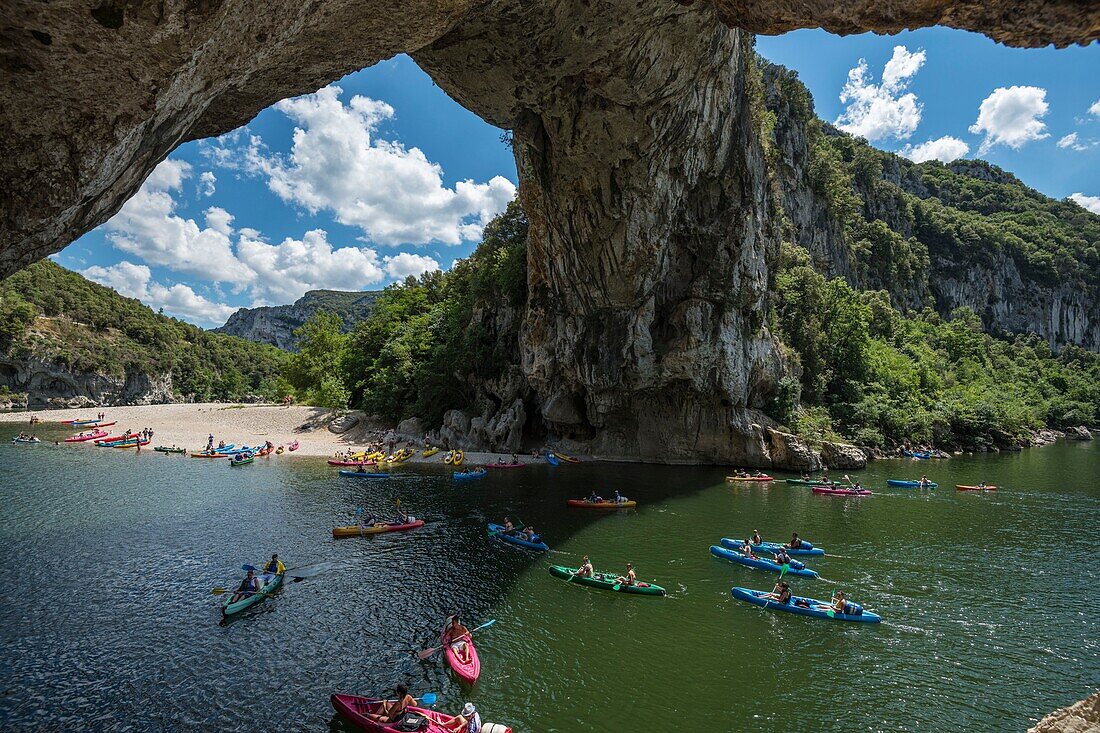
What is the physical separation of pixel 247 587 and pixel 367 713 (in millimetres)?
7100

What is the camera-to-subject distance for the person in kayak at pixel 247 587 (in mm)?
13789

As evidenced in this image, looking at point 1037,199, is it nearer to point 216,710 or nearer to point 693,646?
point 693,646

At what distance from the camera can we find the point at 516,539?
61.9ft

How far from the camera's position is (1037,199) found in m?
104

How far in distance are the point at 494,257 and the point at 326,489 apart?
2481 centimetres

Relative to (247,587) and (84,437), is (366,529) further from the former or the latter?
(84,437)

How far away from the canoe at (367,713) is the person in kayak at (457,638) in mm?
1733

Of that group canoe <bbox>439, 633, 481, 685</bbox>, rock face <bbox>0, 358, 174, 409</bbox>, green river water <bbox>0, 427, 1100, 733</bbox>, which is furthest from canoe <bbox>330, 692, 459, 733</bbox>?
rock face <bbox>0, 358, 174, 409</bbox>

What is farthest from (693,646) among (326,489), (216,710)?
(326,489)

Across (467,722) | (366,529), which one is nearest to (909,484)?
(366,529)

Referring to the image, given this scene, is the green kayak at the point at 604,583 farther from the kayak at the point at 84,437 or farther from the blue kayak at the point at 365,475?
the kayak at the point at 84,437

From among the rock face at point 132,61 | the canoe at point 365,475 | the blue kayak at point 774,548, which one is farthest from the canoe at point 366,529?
the rock face at point 132,61

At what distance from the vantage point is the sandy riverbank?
39469mm

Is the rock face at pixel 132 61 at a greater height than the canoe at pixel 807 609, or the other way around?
the rock face at pixel 132 61
